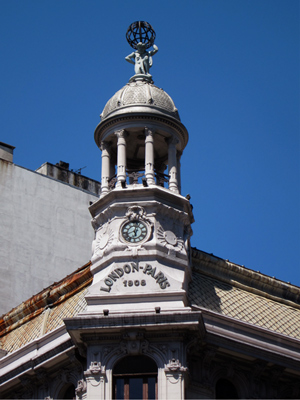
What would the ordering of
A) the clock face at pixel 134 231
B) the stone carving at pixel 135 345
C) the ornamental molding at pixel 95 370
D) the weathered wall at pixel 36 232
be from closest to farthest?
Result: the ornamental molding at pixel 95 370 < the stone carving at pixel 135 345 < the clock face at pixel 134 231 < the weathered wall at pixel 36 232

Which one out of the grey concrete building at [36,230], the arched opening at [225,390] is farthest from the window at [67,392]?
the grey concrete building at [36,230]

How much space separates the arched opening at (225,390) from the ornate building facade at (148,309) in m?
0.04

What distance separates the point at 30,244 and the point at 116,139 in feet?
50.0

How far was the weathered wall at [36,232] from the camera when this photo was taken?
67.6 m

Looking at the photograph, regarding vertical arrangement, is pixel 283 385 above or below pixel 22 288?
below

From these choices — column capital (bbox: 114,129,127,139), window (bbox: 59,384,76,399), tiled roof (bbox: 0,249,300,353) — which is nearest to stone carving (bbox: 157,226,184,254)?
tiled roof (bbox: 0,249,300,353)

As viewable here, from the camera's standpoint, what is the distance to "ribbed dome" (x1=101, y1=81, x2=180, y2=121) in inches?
2176

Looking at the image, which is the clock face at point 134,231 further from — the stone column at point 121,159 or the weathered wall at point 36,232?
the weathered wall at point 36,232

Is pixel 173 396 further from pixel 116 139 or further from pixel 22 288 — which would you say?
pixel 22 288

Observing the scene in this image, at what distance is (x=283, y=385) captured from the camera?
176 feet

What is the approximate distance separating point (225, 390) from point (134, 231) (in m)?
7.59

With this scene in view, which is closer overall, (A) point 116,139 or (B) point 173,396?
(B) point 173,396

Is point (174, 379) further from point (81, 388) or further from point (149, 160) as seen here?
point (149, 160)

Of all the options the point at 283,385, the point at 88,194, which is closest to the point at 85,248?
the point at 88,194
